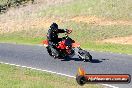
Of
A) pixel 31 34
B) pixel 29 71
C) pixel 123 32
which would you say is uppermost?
pixel 29 71

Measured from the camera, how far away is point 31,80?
1603cm

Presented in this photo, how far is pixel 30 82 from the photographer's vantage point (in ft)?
50.7

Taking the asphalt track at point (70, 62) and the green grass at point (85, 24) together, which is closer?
the asphalt track at point (70, 62)

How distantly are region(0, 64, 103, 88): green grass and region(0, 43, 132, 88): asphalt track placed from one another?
55.4 inches

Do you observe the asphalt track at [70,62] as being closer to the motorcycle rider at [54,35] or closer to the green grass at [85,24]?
the motorcycle rider at [54,35]

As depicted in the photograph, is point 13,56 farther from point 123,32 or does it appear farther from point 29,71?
point 123,32

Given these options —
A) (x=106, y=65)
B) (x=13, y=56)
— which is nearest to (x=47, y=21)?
(x=13, y=56)

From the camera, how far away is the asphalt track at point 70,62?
62.7 feet

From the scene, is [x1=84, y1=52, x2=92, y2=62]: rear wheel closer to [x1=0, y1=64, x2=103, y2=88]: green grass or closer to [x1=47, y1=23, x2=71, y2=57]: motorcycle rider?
[x1=47, y1=23, x2=71, y2=57]: motorcycle rider

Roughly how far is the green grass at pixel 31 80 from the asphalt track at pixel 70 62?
1.41m

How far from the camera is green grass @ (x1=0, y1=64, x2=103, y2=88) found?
1482cm

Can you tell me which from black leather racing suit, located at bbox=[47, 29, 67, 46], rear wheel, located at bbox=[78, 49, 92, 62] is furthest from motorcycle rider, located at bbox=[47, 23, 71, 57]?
rear wheel, located at bbox=[78, 49, 92, 62]

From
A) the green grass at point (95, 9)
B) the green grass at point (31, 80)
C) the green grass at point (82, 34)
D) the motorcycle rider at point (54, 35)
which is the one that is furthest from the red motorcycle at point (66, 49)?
the green grass at point (95, 9)

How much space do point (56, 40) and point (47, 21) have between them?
23.4 meters
